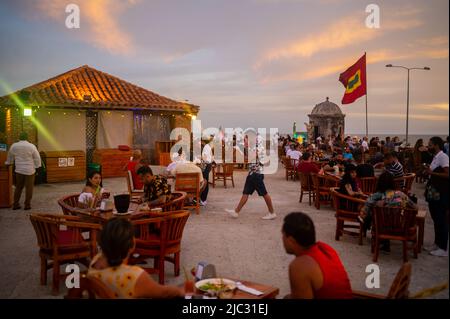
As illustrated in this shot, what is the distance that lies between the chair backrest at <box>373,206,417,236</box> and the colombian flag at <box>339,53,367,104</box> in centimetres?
1170

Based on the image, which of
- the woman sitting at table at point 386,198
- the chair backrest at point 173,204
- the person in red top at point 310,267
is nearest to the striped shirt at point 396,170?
the woman sitting at table at point 386,198

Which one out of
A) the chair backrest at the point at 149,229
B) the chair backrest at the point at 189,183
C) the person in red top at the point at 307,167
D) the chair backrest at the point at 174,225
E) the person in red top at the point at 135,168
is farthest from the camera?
the person in red top at the point at 307,167

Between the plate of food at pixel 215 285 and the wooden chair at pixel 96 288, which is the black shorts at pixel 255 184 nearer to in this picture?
the plate of food at pixel 215 285

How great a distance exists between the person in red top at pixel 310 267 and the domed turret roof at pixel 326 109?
111 feet

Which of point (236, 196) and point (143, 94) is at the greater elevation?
point (143, 94)

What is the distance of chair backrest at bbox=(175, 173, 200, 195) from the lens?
28.7ft

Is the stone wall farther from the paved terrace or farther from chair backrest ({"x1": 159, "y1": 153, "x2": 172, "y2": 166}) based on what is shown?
the paved terrace

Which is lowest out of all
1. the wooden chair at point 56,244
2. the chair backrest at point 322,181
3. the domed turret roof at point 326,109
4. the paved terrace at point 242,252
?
the paved terrace at point 242,252

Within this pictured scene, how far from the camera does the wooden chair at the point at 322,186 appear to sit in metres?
9.16

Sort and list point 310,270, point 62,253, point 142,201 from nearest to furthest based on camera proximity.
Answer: point 310,270 → point 62,253 → point 142,201
